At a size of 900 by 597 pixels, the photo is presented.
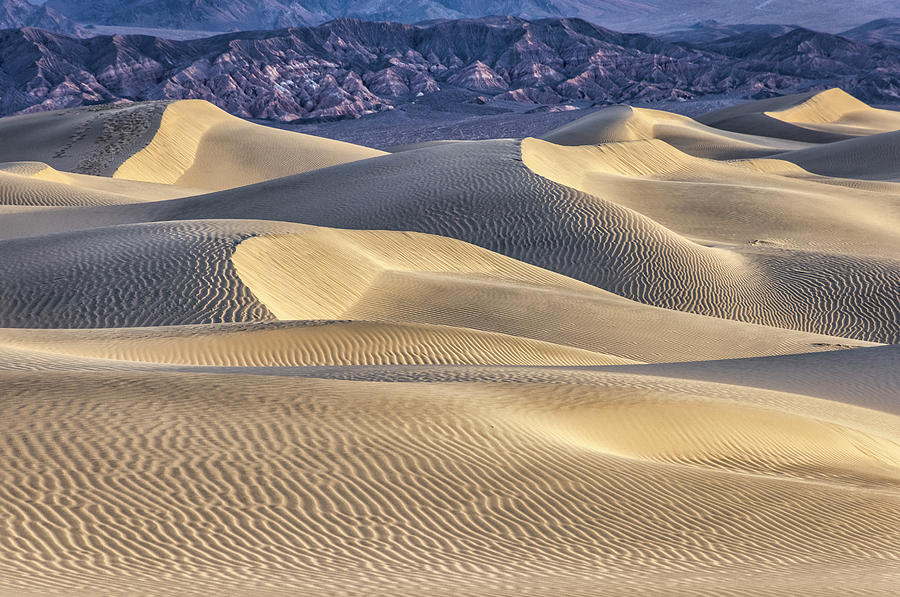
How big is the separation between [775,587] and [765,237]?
21665 millimetres

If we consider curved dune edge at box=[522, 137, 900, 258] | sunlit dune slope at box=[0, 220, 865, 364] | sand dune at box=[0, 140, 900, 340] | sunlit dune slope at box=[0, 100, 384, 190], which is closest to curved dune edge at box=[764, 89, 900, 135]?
curved dune edge at box=[522, 137, 900, 258]

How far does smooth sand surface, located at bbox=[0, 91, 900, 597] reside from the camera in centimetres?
520

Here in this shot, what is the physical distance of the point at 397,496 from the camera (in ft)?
19.4

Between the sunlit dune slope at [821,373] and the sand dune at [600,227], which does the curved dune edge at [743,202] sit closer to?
the sand dune at [600,227]

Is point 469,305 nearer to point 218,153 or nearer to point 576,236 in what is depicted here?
point 576,236

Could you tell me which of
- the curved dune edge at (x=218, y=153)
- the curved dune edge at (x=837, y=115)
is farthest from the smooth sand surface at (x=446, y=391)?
the curved dune edge at (x=837, y=115)

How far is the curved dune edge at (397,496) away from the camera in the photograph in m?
4.90

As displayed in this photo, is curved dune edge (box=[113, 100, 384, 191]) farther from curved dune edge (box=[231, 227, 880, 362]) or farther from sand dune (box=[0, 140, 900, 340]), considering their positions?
curved dune edge (box=[231, 227, 880, 362])

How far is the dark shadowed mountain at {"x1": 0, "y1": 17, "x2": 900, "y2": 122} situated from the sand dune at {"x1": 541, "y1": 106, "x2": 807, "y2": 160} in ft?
150

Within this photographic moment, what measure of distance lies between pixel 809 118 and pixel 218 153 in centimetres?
3887

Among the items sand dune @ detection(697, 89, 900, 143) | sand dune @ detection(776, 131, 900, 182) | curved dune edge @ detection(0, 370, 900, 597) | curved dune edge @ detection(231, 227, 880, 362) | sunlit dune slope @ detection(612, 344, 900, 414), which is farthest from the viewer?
sand dune @ detection(697, 89, 900, 143)

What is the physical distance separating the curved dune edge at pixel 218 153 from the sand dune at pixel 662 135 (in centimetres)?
1030

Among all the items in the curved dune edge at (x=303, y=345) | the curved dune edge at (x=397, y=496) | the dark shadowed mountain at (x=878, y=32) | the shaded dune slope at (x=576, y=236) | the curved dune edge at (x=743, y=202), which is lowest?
the dark shadowed mountain at (x=878, y=32)

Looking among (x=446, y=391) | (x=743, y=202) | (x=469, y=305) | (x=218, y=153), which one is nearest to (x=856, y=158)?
(x=743, y=202)
